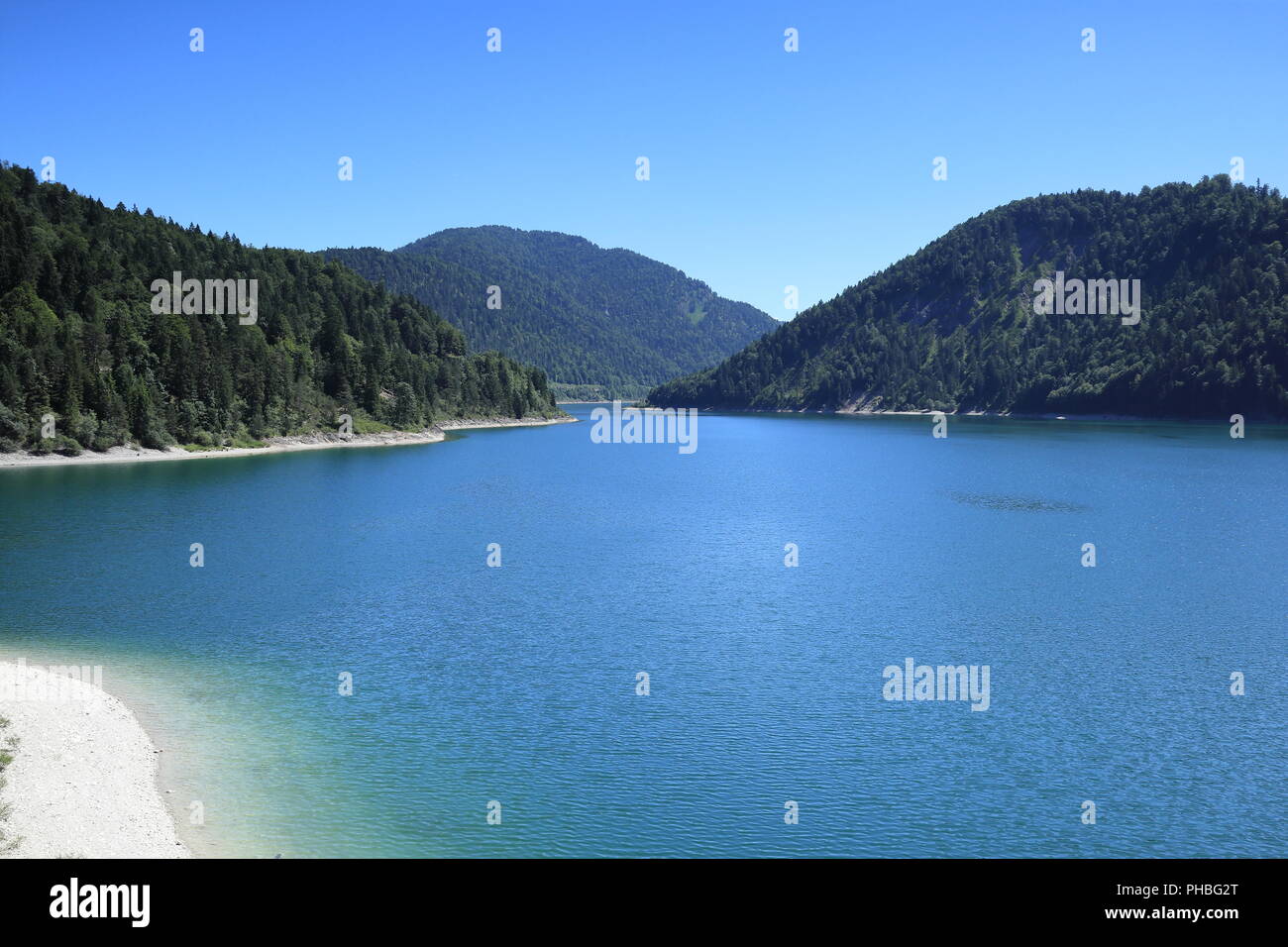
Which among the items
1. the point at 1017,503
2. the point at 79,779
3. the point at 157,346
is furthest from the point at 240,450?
the point at 79,779

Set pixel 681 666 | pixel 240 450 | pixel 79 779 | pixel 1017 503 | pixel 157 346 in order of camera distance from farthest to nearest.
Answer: pixel 157 346
pixel 240 450
pixel 1017 503
pixel 681 666
pixel 79 779

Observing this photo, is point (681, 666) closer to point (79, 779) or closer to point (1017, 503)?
point (79, 779)

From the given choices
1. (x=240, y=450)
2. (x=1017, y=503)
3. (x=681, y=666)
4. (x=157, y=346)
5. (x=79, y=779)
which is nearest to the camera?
(x=79, y=779)

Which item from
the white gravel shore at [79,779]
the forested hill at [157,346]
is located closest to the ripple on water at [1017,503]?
the white gravel shore at [79,779]

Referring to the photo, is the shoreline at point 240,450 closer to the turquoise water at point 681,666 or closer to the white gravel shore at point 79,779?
the turquoise water at point 681,666

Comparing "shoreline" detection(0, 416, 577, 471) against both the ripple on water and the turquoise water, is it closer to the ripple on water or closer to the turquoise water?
the turquoise water

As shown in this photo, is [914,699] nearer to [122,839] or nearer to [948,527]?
[122,839]
